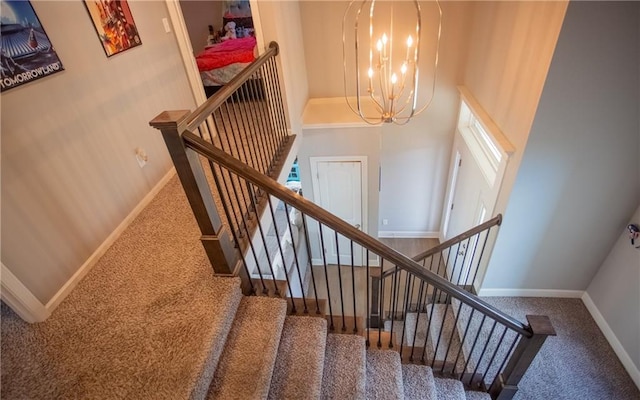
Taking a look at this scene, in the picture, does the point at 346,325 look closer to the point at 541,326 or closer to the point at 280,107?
the point at 541,326

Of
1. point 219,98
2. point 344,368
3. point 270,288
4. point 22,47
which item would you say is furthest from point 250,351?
point 22,47

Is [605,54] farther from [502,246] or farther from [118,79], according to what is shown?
[118,79]

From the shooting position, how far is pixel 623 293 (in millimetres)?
2762

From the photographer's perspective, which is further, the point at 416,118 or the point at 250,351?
the point at 416,118

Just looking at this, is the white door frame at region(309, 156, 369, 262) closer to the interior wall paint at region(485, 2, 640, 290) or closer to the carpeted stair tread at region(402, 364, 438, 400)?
the interior wall paint at region(485, 2, 640, 290)

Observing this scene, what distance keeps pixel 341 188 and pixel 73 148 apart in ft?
10.6

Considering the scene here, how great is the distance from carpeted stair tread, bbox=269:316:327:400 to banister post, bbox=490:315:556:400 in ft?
4.02

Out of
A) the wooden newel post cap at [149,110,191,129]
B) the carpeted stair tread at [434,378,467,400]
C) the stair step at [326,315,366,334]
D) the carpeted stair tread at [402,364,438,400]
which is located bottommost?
the carpeted stair tread at [434,378,467,400]

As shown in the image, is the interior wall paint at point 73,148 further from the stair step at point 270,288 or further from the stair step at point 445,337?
the stair step at point 445,337

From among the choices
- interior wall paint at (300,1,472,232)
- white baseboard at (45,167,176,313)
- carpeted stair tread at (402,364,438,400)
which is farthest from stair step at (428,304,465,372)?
white baseboard at (45,167,176,313)

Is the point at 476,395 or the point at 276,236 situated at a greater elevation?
the point at 276,236

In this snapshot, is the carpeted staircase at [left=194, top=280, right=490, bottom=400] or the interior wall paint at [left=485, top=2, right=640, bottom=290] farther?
the interior wall paint at [left=485, top=2, right=640, bottom=290]

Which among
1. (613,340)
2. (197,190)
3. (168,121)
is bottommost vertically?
(613,340)

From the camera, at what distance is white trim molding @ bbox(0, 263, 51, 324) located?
1.46 metres
